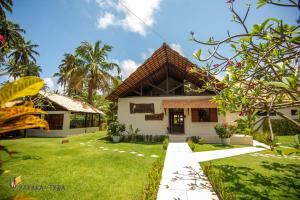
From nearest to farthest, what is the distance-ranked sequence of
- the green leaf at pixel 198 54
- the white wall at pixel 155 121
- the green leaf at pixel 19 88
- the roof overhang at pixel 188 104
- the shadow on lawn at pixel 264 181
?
the green leaf at pixel 19 88 → the green leaf at pixel 198 54 → the shadow on lawn at pixel 264 181 → the roof overhang at pixel 188 104 → the white wall at pixel 155 121

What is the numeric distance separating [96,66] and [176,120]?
13.2 m

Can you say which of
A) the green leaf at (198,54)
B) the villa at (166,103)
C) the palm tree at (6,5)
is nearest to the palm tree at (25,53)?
the palm tree at (6,5)

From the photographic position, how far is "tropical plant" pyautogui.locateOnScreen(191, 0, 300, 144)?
7.86 ft

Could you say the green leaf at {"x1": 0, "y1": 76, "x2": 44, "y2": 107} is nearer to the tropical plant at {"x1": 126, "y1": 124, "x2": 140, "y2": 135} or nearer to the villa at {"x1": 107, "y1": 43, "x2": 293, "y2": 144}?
the villa at {"x1": 107, "y1": 43, "x2": 293, "y2": 144}

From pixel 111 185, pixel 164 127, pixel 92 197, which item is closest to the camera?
pixel 92 197

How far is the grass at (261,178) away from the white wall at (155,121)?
630 cm

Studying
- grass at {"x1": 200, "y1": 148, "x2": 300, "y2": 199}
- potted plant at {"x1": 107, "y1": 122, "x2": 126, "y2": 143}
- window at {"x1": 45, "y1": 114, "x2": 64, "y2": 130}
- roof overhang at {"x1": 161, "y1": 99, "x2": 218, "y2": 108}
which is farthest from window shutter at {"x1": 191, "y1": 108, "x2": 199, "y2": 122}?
window at {"x1": 45, "y1": 114, "x2": 64, "y2": 130}

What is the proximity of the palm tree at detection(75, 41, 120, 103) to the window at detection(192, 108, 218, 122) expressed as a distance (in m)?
12.6

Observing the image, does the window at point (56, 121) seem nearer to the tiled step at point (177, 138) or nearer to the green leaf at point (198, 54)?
the tiled step at point (177, 138)

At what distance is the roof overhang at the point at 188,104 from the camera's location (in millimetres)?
12930

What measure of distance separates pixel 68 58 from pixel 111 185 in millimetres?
26102

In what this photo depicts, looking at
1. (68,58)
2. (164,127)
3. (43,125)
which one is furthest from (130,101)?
(68,58)

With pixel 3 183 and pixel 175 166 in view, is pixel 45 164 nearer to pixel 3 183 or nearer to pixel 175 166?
pixel 3 183

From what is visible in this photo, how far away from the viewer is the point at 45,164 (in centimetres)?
665
